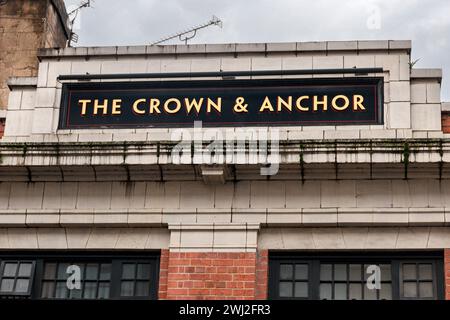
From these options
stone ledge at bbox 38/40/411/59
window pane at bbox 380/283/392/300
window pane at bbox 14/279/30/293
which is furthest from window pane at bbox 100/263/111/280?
window pane at bbox 380/283/392/300

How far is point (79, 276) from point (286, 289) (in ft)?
11.9

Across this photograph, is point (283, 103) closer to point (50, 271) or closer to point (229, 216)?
point (229, 216)

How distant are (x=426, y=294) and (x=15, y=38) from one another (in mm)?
10745

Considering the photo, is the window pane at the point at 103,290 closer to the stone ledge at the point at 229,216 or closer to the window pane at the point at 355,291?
the stone ledge at the point at 229,216

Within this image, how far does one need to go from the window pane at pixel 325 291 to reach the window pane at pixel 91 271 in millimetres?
3943

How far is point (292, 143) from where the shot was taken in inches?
737

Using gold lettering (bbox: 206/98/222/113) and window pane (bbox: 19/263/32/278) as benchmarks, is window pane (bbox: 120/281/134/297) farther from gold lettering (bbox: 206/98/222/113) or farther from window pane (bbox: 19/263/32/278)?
gold lettering (bbox: 206/98/222/113)

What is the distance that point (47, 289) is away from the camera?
19.3m

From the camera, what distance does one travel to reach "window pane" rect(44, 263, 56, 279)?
63.5ft

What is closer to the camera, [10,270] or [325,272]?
[325,272]

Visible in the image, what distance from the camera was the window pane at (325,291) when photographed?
1859 cm

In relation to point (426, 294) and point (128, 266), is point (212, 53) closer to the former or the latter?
point (128, 266)

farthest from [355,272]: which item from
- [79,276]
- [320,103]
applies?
[79,276]
